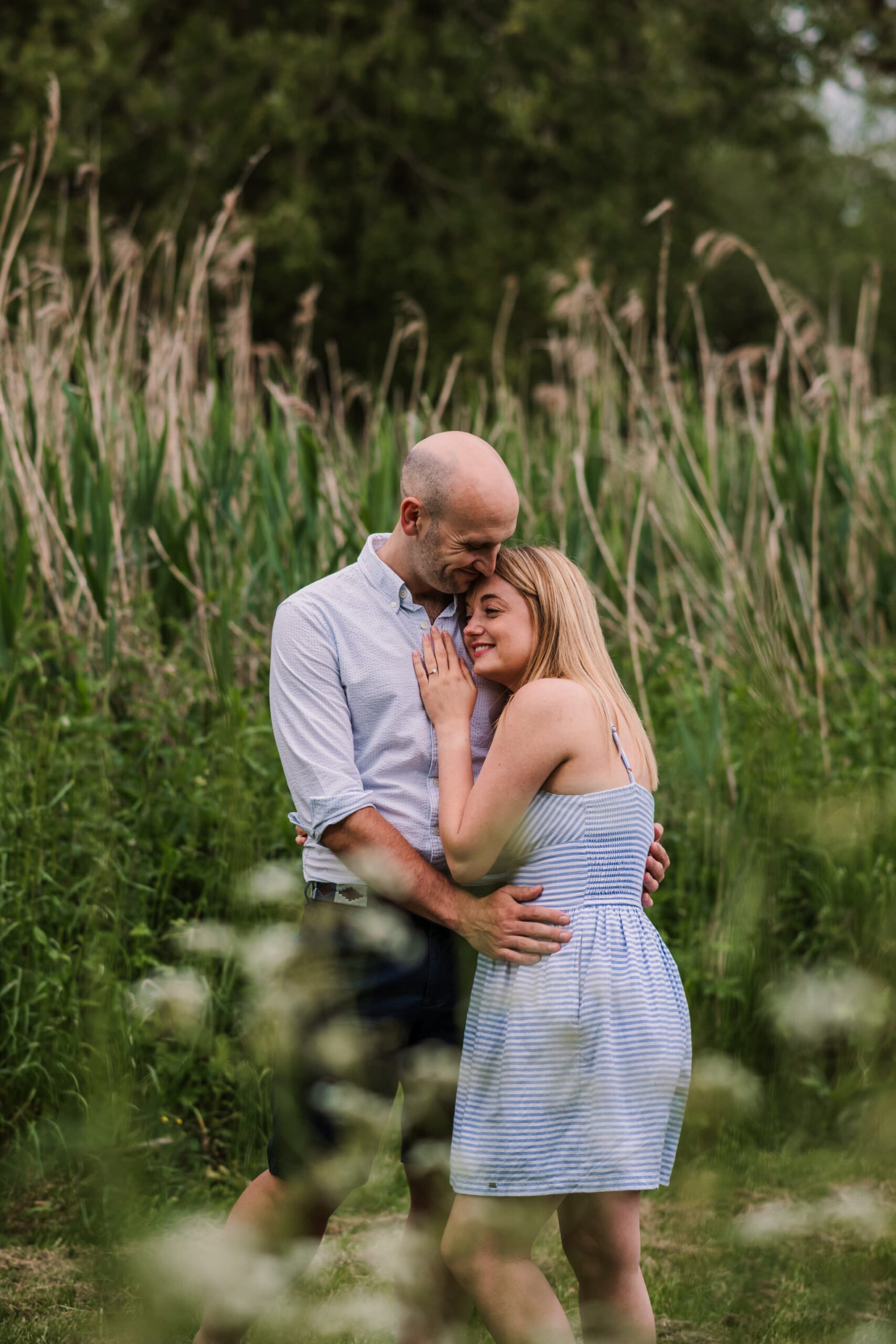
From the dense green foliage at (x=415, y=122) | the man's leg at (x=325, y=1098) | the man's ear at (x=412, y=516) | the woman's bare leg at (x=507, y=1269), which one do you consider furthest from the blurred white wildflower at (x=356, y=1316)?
the dense green foliage at (x=415, y=122)

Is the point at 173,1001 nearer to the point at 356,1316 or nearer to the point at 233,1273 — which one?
the point at 356,1316

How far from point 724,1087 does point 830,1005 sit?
1.46 feet

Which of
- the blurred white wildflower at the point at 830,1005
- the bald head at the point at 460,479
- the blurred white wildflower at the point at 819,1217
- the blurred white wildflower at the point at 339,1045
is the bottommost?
the blurred white wildflower at the point at 819,1217

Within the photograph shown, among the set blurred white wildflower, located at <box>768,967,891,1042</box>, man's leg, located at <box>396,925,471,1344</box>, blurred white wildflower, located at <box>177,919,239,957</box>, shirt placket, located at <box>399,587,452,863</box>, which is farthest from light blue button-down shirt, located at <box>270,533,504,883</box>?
blurred white wildflower, located at <box>768,967,891,1042</box>

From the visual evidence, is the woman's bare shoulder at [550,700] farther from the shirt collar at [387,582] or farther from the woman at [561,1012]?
the shirt collar at [387,582]

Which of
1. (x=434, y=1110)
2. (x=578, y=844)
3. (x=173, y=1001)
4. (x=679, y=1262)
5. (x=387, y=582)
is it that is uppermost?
(x=387, y=582)

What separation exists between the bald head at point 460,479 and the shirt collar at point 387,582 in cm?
15

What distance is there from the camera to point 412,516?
237 cm

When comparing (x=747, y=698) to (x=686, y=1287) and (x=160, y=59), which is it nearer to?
(x=686, y=1287)

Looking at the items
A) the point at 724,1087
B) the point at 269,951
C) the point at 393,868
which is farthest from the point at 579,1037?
the point at 724,1087

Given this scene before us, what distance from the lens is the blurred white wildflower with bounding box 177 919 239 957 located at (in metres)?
3.46

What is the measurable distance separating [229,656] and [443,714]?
6.10 feet

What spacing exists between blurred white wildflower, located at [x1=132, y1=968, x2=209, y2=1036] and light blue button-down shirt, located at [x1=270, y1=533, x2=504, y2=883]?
1.04 meters

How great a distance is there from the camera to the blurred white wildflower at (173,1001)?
10.7 ft
